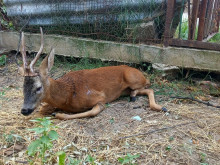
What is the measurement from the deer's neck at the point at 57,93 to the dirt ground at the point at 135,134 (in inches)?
11.8

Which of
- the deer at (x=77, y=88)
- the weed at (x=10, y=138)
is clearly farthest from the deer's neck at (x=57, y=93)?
the weed at (x=10, y=138)

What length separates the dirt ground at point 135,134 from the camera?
3004 millimetres

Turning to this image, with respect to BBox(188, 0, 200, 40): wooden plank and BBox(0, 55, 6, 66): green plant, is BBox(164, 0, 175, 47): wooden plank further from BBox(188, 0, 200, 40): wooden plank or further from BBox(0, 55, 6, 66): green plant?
BBox(0, 55, 6, 66): green plant

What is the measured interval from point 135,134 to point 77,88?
1.41m

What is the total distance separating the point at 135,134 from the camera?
3.48 metres

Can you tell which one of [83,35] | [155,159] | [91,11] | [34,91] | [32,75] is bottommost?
[155,159]

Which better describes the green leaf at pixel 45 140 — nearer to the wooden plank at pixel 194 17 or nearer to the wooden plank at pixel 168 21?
the wooden plank at pixel 168 21

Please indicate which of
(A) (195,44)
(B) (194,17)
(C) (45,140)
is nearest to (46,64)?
(C) (45,140)

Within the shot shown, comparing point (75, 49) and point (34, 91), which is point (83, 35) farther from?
point (34, 91)

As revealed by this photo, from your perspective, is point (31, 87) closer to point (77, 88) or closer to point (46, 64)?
point (46, 64)

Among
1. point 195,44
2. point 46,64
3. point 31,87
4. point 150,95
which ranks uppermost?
point 195,44

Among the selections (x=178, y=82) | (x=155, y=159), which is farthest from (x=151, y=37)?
(x=155, y=159)

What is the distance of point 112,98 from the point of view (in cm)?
478

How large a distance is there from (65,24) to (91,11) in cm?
87
